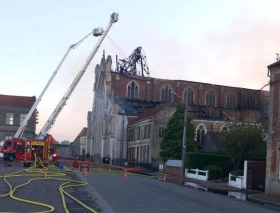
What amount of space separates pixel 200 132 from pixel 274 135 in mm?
42502

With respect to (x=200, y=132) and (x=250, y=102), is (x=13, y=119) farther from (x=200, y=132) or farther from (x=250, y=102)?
(x=250, y=102)

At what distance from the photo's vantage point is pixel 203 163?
45.1 meters

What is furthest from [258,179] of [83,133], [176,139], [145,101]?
[83,133]

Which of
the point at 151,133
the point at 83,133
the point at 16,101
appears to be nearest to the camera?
the point at 151,133

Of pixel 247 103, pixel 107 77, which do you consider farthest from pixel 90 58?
pixel 247 103

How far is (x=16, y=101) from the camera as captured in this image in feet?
298

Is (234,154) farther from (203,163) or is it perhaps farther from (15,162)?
(15,162)

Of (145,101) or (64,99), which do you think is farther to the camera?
(145,101)

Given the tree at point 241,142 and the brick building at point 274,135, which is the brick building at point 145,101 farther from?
the brick building at point 274,135

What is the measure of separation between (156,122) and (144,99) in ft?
64.2

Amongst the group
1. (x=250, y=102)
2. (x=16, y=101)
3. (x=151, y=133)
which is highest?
(x=250, y=102)

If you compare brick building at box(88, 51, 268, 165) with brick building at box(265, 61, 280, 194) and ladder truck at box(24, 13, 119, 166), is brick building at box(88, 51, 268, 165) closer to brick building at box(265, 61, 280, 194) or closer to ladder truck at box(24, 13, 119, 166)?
ladder truck at box(24, 13, 119, 166)

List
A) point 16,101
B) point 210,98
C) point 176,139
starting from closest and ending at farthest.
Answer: point 176,139 → point 210,98 → point 16,101

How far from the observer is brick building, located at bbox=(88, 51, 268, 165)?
8106 centimetres
